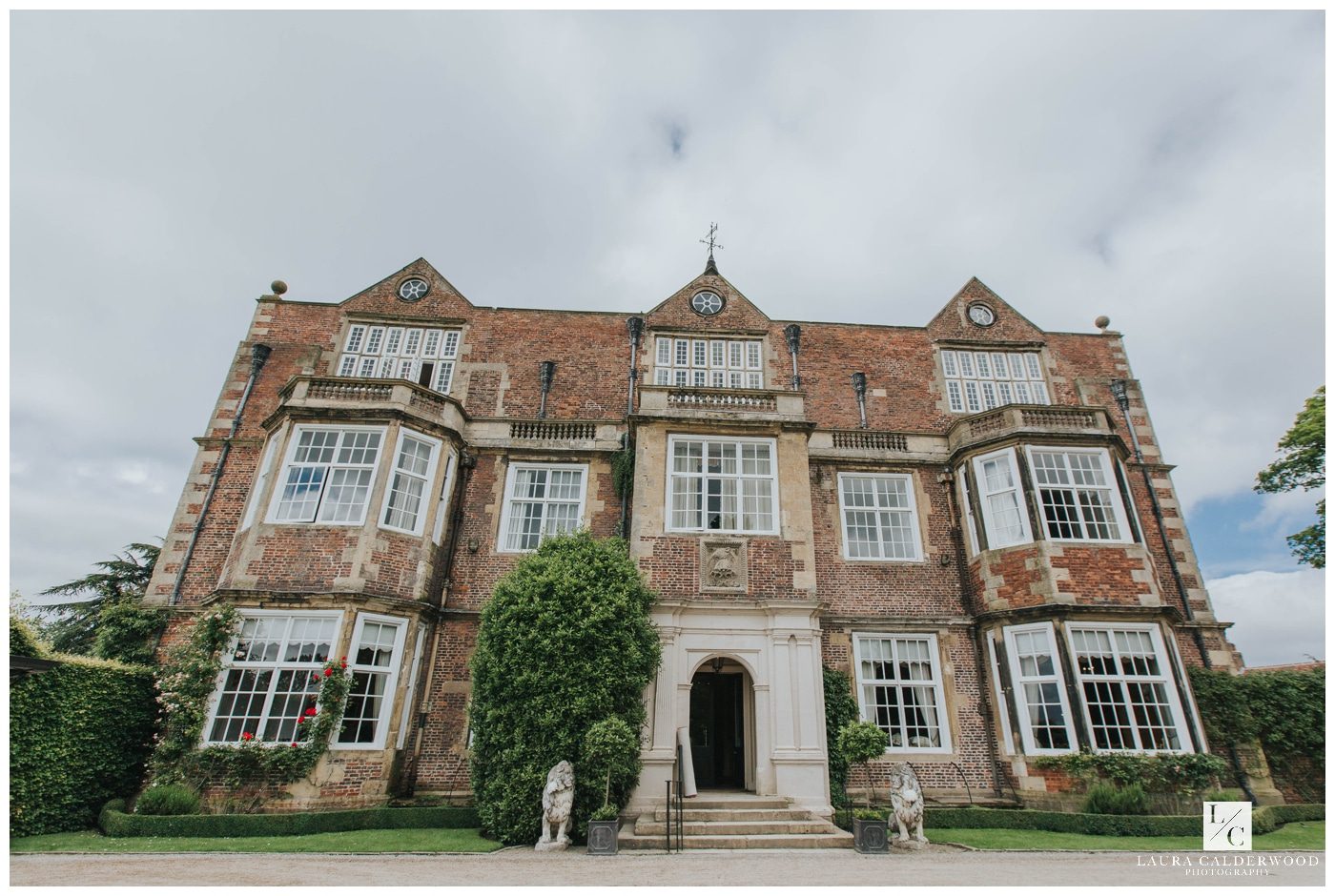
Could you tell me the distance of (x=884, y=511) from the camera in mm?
15898

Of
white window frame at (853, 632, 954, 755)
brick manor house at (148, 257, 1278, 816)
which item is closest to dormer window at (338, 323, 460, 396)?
brick manor house at (148, 257, 1278, 816)

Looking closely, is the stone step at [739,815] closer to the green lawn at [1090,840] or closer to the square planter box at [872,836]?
the square planter box at [872,836]

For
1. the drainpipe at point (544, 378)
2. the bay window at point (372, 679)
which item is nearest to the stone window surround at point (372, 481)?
the bay window at point (372, 679)

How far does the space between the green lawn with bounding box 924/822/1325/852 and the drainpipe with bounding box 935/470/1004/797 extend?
2033mm

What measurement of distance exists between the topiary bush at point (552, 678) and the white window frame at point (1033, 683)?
25.4ft

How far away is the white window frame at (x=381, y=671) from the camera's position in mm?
12086

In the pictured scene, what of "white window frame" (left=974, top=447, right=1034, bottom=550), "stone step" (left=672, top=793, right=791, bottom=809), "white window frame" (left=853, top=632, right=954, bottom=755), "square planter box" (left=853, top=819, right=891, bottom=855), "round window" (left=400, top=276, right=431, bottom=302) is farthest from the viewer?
"round window" (left=400, top=276, right=431, bottom=302)

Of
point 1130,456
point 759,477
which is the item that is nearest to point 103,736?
point 759,477

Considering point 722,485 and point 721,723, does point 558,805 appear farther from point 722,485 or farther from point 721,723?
point 722,485

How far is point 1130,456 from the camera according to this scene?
1730 cm

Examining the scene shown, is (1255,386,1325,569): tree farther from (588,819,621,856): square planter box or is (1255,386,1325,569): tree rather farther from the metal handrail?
(588,819,621,856): square planter box

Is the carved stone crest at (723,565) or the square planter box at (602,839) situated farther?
the carved stone crest at (723,565)

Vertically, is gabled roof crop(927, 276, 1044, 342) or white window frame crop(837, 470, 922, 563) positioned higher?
gabled roof crop(927, 276, 1044, 342)

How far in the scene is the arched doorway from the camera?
46.2 ft
